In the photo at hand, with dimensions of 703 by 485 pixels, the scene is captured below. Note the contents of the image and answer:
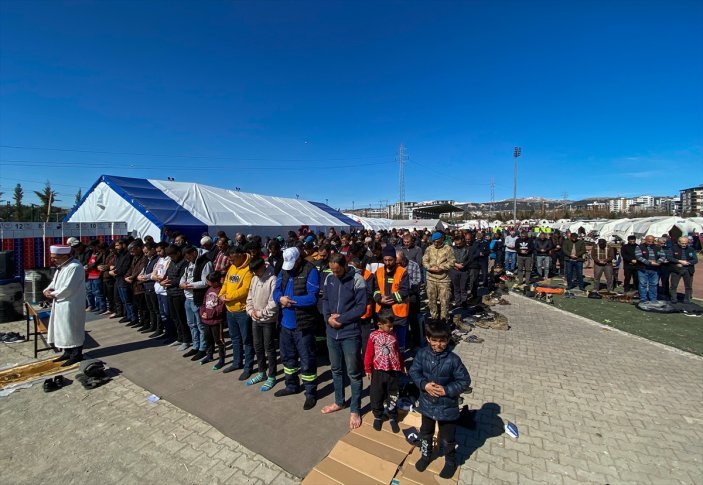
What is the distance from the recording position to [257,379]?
449cm

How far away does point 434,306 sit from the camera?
6.78 metres

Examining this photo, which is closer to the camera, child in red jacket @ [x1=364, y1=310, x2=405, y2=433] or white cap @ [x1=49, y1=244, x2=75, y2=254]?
child in red jacket @ [x1=364, y1=310, x2=405, y2=433]

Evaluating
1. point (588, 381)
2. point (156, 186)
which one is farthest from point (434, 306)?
point (156, 186)

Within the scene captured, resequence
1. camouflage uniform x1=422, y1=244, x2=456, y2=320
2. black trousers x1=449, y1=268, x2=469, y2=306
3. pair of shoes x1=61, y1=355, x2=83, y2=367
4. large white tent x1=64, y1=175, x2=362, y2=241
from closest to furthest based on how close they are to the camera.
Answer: pair of shoes x1=61, y1=355, x2=83, y2=367 → camouflage uniform x1=422, y1=244, x2=456, y2=320 → black trousers x1=449, y1=268, x2=469, y2=306 → large white tent x1=64, y1=175, x2=362, y2=241

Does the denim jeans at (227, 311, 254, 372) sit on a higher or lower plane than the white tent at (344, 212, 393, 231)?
lower

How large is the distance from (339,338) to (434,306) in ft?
12.4

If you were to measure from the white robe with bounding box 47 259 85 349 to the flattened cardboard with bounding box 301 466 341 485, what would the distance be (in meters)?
4.85

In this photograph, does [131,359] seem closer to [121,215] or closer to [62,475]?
[62,475]

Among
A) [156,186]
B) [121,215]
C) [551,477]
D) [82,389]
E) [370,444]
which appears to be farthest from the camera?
[156,186]

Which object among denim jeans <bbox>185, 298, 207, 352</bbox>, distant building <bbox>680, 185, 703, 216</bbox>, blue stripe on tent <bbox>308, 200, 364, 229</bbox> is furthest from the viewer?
distant building <bbox>680, 185, 703, 216</bbox>

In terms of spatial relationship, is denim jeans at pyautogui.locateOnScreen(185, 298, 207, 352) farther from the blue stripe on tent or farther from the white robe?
the blue stripe on tent

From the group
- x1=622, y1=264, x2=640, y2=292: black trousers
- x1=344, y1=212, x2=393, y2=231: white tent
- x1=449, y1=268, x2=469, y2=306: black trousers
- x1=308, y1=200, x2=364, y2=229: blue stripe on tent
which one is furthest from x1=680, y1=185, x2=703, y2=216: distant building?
x1=449, y1=268, x2=469, y2=306: black trousers

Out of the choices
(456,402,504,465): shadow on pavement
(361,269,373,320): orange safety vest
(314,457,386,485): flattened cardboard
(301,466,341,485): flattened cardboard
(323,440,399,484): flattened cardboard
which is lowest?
(456,402,504,465): shadow on pavement

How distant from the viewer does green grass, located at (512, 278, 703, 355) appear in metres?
6.23
